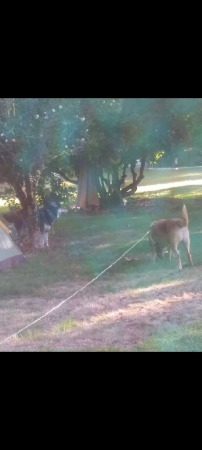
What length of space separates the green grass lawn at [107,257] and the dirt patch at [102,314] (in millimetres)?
112

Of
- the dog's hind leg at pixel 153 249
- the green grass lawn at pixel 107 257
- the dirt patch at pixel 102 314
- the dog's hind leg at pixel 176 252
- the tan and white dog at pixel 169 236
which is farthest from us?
the dog's hind leg at pixel 153 249

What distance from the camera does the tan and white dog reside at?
7547mm

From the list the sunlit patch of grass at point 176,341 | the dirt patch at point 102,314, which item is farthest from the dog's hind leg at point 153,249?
the sunlit patch of grass at point 176,341

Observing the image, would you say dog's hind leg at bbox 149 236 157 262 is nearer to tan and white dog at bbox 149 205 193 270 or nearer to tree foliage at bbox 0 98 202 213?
tan and white dog at bbox 149 205 193 270

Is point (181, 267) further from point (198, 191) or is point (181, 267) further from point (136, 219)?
point (198, 191)

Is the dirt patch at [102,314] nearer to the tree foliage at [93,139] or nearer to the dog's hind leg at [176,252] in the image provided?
the dog's hind leg at [176,252]

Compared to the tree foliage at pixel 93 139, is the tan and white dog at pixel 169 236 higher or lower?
lower

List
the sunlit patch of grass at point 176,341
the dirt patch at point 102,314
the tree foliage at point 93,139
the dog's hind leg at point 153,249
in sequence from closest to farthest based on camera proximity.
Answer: the sunlit patch of grass at point 176,341
the dirt patch at point 102,314
the dog's hind leg at point 153,249
the tree foliage at point 93,139

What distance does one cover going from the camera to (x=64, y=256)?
8.53 m

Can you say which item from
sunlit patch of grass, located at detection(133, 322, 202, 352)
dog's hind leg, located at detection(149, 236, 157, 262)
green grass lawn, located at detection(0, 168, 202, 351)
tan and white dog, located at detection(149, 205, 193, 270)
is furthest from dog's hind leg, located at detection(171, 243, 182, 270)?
sunlit patch of grass, located at detection(133, 322, 202, 352)

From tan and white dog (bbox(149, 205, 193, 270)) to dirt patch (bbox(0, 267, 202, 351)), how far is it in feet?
1.54

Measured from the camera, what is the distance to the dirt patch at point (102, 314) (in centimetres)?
511

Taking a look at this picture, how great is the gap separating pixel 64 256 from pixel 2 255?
0.75 m
